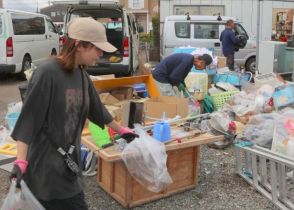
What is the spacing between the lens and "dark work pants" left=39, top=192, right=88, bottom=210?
89.4 inches

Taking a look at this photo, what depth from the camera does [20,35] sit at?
1103 cm

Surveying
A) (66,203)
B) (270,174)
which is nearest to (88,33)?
(66,203)

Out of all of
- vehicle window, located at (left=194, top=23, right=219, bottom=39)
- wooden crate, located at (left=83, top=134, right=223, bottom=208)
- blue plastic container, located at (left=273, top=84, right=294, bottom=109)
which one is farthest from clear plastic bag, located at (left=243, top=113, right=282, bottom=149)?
vehicle window, located at (left=194, top=23, right=219, bottom=39)

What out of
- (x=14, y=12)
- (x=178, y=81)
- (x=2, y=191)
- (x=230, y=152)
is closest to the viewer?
(x=2, y=191)

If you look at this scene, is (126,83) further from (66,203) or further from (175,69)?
(66,203)

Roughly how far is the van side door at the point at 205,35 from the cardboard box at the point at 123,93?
646 cm

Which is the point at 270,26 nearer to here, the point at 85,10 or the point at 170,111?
the point at 85,10

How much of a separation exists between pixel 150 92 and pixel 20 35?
6.29 metres

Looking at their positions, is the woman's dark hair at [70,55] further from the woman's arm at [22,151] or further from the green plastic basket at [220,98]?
the green plastic basket at [220,98]

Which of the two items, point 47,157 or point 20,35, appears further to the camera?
point 20,35

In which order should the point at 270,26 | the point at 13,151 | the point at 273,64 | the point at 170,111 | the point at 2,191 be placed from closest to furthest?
the point at 2,191
the point at 13,151
the point at 170,111
the point at 273,64
the point at 270,26

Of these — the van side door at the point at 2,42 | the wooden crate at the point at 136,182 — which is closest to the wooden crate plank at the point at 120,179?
the wooden crate at the point at 136,182

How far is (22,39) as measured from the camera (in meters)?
11.1

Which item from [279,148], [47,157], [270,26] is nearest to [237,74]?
[279,148]
